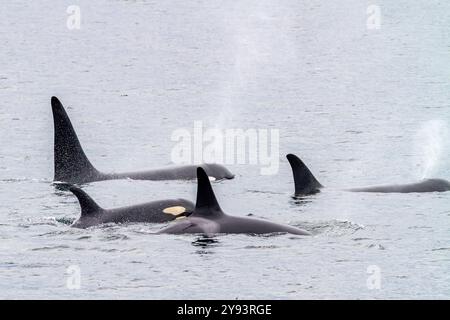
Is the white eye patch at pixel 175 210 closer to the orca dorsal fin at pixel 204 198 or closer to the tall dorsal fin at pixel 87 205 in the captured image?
the tall dorsal fin at pixel 87 205

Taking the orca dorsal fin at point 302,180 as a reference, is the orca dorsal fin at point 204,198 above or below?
above

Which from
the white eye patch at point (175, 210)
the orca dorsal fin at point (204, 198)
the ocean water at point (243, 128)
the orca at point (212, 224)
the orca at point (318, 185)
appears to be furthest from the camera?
the orca at point (318, 185)

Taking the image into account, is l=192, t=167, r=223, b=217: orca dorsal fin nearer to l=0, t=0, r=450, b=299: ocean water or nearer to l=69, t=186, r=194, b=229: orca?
l=0, t=0, r=450, b=299: ocean water

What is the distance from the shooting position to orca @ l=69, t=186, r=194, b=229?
2200cm

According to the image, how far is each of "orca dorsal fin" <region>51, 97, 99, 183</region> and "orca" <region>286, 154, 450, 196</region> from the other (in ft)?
14.8

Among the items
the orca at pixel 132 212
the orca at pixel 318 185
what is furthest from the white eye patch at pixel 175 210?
the orca at pixel 318 185

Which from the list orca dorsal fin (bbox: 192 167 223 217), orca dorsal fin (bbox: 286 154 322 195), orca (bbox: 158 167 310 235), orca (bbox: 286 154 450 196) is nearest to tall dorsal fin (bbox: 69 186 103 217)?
orca (bbox: 158 167 310 235)

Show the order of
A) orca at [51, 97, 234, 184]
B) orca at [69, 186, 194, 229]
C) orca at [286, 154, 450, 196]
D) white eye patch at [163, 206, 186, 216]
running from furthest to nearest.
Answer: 1. orca at [51, 97, 234, 184]
2. orca at [286, 154, 450, 196]
3. white eye patch at [163, 206, 186, 216]
4. orca at [69, 186, 194, 229]

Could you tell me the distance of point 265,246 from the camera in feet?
68.0

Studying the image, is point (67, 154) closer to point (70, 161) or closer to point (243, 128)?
point (70, 161)

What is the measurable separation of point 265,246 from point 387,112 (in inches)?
1215

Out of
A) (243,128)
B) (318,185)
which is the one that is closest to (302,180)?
(318,185)

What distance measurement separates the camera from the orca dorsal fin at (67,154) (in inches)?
1142

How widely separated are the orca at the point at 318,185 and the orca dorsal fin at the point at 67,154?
4.52 m
